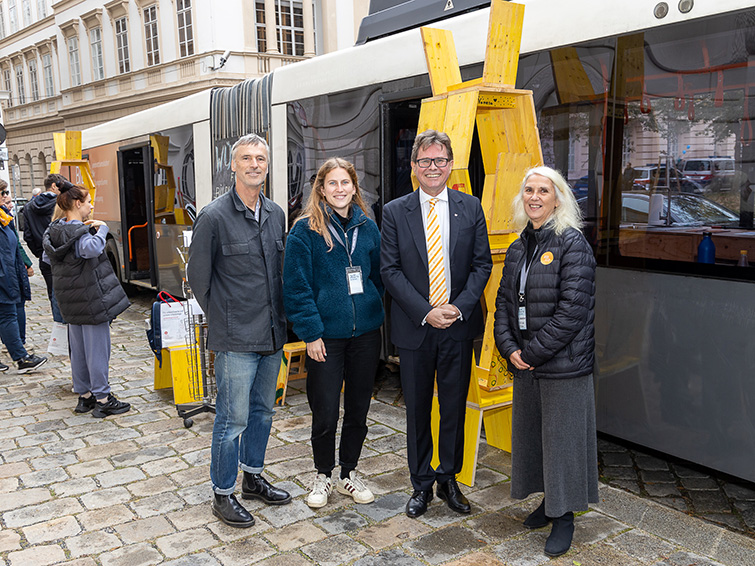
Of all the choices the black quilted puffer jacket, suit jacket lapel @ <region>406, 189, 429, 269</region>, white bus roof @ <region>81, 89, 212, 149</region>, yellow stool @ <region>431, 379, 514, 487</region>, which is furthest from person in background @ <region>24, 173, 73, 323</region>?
the black quilted puffer jacket

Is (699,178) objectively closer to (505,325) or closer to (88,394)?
(505,325)

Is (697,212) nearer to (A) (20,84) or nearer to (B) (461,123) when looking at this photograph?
(B) (461,123)

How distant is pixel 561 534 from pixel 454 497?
0.64m

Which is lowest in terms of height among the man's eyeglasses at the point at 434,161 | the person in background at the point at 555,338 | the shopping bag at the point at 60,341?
the shopping bag at the point at 60,341

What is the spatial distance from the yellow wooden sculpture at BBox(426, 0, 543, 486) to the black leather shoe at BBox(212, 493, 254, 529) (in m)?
1.11

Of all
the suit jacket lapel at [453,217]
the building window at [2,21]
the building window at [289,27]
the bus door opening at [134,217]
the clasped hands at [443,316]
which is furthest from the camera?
the building window at [2,21]

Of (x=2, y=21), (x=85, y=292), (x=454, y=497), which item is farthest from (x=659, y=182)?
(x=2, y=21)

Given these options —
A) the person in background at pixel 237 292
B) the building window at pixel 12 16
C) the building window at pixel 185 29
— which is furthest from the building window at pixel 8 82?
the person in background at pixel 237 292

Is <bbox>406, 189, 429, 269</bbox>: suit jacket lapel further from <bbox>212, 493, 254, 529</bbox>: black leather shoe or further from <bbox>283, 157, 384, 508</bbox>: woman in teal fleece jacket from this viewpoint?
<bbox>212, 493, 254, 529</bbox>: black leather shoe

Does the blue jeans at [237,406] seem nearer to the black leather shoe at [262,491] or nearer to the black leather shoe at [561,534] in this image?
the black leather shoe at [262,491]

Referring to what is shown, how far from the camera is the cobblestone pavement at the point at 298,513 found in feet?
11.0

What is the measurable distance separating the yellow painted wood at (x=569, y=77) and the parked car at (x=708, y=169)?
0.74 m

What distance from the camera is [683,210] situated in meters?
3.87

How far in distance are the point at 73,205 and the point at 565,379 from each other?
13.1 ft
